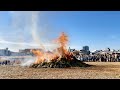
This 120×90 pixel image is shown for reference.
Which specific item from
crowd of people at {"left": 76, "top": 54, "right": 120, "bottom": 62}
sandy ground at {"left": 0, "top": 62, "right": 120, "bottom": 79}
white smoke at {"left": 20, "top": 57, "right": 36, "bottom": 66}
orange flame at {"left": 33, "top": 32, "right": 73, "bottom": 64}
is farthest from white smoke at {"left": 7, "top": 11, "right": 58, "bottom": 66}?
crowd of people at {"left": 76, "top": 54, "right": 120, "bottom": 62}

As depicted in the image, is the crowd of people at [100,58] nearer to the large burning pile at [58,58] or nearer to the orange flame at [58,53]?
the large burning pile at [58,58]

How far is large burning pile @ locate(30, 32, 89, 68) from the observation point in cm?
441

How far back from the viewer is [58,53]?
4574mm

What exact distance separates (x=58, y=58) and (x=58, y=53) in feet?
0.50

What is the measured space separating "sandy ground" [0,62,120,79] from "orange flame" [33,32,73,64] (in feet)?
0.66

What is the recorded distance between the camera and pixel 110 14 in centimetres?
407

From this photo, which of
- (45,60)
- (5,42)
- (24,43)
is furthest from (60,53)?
(5,42)

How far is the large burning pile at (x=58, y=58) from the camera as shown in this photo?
4.41 meters
